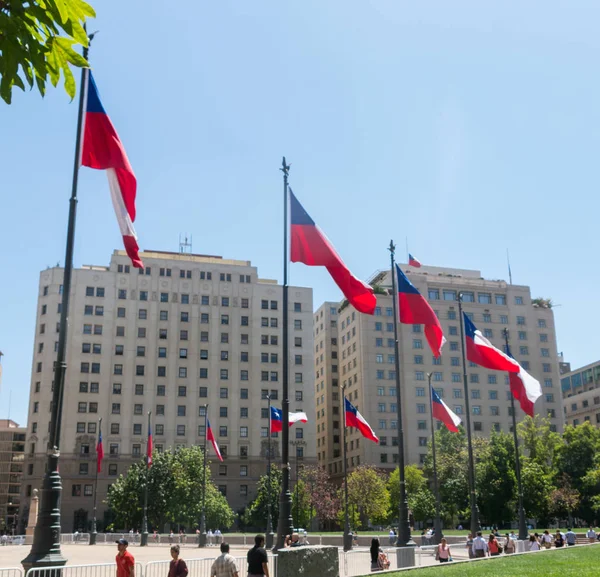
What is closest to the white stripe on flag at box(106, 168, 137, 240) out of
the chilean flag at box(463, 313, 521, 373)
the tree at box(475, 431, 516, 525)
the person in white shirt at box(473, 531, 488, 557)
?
the chilean flag at box(463, 313, 521, 373)

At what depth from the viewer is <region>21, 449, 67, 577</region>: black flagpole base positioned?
13359 mm

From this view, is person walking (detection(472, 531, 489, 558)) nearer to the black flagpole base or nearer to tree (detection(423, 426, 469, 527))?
the black flagpole base

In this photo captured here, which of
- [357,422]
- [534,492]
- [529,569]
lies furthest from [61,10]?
[534,492]

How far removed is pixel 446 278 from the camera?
124438 mm

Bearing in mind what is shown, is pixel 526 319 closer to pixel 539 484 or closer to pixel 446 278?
pixel 446 278

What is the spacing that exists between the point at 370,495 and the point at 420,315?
224ft

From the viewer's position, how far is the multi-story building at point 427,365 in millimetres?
113625

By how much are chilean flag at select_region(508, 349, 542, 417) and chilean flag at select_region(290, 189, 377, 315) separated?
1038cm

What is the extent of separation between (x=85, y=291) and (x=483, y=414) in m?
65.8

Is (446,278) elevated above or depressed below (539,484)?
above

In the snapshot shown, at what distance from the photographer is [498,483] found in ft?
225

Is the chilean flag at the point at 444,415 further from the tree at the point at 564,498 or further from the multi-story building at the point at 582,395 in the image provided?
the multi-story building at the point at 582,395

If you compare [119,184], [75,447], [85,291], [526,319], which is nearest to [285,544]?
[119,184]

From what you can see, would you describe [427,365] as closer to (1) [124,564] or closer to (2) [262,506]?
(2) [262,506]
